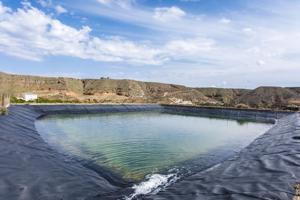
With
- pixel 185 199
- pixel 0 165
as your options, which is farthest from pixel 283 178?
pixel 0 165

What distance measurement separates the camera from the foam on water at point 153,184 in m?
6.04

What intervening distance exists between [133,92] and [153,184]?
160 feet

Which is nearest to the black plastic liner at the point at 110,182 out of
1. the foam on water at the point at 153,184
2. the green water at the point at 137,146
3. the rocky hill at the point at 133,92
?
the foam on water at the point at 153,184

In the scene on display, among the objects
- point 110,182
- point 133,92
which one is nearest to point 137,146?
point 110,182

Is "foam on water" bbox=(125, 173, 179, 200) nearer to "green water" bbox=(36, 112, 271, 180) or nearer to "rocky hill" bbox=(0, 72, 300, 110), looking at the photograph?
"green water" bbox=(36, 112, 271, 180)

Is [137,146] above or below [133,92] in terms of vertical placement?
below

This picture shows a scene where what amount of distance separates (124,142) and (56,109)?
47.2ft

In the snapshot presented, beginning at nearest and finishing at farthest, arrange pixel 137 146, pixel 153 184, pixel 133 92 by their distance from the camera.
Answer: pixel 153 184 < pixel 137 146 < pixel 133 92

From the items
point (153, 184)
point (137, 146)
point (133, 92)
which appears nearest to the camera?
point (153, 184)

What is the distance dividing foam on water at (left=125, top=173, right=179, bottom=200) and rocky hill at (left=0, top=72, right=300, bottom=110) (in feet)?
102

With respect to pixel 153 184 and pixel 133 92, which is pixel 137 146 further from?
pixel 133 92

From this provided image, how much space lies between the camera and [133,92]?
55.5m

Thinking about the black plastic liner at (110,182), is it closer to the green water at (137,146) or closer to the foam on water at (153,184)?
the foam on water at (153,184)

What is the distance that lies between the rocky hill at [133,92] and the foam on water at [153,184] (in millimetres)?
31070
